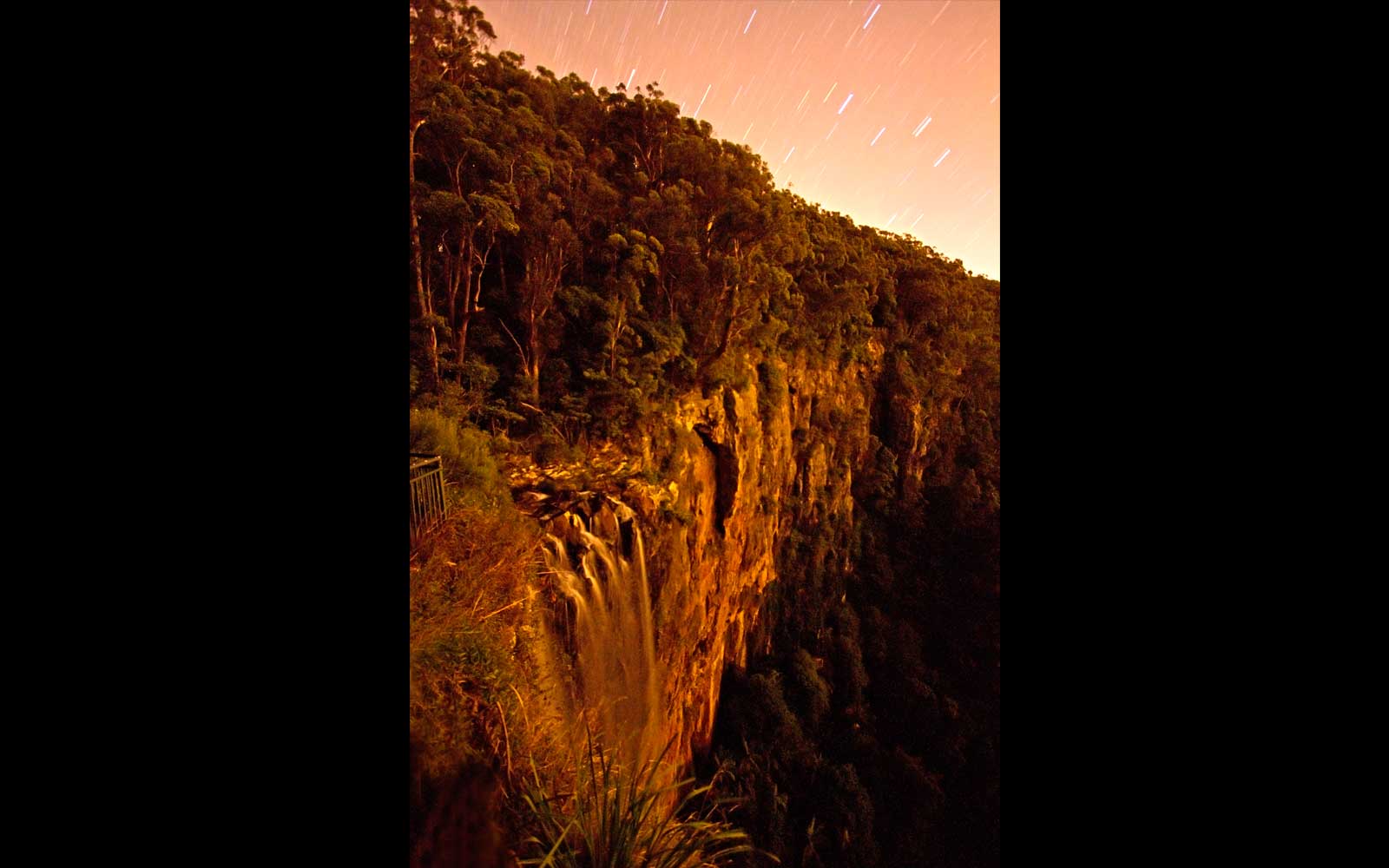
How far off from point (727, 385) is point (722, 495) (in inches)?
108

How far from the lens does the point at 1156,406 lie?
2.62 feet

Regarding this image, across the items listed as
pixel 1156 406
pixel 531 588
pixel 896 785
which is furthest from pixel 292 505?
pixel 896 785

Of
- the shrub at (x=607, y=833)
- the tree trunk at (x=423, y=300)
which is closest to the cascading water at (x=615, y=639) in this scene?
the shrub at (x=607, y=833)

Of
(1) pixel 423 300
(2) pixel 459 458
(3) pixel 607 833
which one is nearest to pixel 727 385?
(1) pixel 423 300

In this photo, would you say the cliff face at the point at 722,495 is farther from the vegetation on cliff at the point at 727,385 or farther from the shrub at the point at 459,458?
the shrub at the point at 459,458

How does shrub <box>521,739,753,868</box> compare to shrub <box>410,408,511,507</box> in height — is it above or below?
below

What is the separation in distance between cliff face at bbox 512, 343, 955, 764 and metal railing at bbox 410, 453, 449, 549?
71.4 inches

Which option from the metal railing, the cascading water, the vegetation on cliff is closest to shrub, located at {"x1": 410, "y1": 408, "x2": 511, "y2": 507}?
the vegetation on cliff

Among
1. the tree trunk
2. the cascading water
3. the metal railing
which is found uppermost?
the tree trunk

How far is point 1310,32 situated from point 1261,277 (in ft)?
1.09

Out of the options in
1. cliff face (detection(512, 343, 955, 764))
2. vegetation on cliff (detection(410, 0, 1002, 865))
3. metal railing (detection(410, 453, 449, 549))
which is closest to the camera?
metal railing (detection(410, 453, 449, 549))

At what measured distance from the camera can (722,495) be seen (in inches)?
516

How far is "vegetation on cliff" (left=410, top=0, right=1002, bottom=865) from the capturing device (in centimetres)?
714

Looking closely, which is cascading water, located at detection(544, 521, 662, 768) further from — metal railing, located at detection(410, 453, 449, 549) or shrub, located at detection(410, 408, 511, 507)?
metal railing, located at detection(410, 453, 449, 549)
